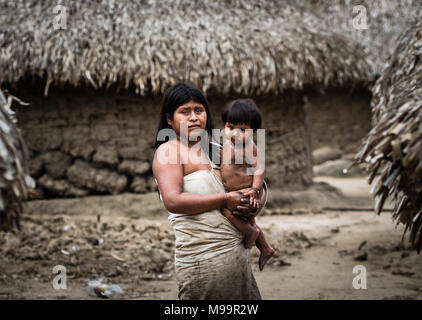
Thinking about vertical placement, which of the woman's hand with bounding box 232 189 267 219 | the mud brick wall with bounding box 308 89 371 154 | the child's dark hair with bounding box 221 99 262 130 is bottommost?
the woman's hand with bounding box 232 189 267 219

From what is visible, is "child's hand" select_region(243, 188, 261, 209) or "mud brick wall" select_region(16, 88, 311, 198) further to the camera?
"mud brick wall" select_region(16, 88, 311, 198)

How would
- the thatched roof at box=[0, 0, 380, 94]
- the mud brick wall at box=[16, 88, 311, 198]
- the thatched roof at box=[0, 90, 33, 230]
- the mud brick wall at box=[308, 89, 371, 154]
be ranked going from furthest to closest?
the mud brick wall at box=[308, 89, 371, 154] → the mud brick wall at box=[16, 88, 311, 198] → the thatched roof at box=[0, 0, 380, 94] → the thatched roof at box=[0, 90, 33, 230]

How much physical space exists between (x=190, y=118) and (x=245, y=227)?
54cm

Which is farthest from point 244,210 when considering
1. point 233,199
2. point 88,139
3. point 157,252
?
point 88,139

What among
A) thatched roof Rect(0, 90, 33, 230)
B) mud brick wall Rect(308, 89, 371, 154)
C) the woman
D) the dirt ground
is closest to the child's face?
the woman

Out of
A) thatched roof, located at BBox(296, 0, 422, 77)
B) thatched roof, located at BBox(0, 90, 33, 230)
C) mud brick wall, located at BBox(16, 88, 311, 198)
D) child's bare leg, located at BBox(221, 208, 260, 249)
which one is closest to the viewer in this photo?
thatched roof, located at BBox(0, 90, 33, 230)

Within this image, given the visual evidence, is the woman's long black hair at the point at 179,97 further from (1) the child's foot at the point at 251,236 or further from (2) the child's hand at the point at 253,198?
(1) the child's foot at the point at 251,236

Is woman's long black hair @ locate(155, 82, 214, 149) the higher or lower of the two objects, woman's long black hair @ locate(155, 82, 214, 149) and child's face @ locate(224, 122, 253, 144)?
the higher

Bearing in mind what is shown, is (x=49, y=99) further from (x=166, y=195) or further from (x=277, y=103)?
(x=166, y=195)

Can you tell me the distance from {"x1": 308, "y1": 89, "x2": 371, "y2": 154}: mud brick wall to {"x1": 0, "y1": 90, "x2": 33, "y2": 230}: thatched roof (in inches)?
348

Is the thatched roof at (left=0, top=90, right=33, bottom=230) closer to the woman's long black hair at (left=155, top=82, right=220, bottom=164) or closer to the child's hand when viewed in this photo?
the woman's long black hair at (left=155, top=82, right=220, bottom=164)

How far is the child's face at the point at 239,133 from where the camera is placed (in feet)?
8.23

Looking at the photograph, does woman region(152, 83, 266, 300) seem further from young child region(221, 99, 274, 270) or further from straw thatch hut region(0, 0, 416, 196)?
straw thatch hut region(0, 0, 416, 196)

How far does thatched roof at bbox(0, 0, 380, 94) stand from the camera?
6.48m
